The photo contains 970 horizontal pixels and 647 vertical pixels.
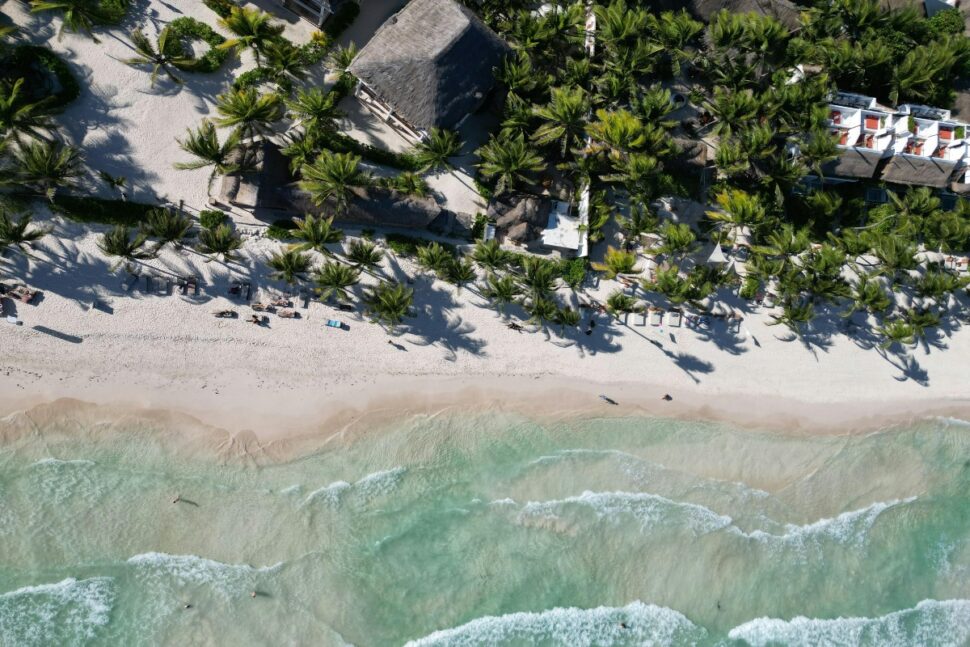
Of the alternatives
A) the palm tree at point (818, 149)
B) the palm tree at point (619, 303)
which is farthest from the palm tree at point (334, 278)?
the palm tree at point (818, 149)

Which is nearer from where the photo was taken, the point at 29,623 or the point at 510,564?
the point at 29,623

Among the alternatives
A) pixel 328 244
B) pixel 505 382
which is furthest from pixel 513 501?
pixel 328 244

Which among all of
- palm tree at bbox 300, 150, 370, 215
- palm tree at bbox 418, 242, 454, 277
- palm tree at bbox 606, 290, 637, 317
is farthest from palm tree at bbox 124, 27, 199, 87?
palm tree at bbox 606, 290, 637, 317

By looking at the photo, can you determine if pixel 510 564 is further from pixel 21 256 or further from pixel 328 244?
pixel 21 256

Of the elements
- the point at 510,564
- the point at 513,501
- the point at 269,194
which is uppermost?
the point at 269,194

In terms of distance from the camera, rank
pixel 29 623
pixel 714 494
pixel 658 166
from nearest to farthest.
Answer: pixel 29 623
pixel 658 166
pixel 714 494

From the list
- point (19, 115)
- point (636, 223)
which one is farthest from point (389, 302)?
point (19, 115)

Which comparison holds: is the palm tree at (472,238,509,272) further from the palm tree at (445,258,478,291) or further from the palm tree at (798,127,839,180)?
the palm tree at (798,127,839,180)
